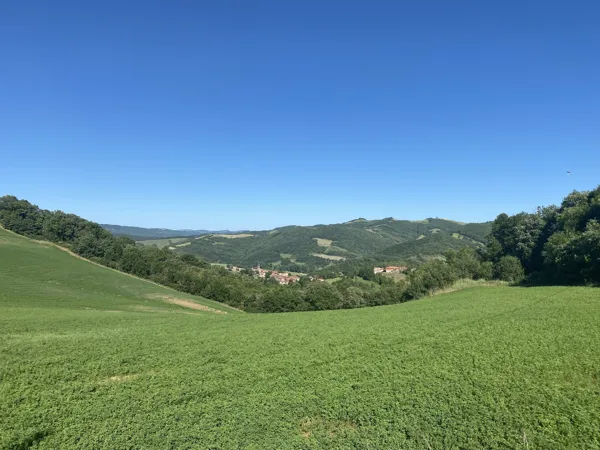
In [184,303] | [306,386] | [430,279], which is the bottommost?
[184,303]

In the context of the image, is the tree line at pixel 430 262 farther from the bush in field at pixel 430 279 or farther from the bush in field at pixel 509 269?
the bush in field at pixel 430 279

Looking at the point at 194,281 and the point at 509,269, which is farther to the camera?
the point at 194,281

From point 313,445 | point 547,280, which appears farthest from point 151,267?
point 313,445

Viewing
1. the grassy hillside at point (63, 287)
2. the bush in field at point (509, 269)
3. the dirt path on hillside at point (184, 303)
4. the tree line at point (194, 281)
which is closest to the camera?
the grassy hillside at point (63, 287)

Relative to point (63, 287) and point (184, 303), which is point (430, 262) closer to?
point (184, 303)

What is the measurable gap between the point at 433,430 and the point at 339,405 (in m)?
2.79

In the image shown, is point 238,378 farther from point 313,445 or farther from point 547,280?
point 547,280

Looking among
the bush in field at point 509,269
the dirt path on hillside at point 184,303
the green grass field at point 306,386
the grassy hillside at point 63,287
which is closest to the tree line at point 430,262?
the bush in field at point 509,269

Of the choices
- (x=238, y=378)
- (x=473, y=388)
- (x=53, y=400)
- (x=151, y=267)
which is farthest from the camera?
(x=151, y=267)

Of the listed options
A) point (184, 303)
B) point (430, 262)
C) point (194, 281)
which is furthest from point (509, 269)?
point (194, 281)

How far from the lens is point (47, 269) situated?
192ft

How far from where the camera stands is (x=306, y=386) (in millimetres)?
12453

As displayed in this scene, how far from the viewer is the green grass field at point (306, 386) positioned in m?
9.40

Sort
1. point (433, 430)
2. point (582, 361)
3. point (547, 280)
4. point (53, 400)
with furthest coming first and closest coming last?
point (547, 280) → point (582, 361) → point (53, 400) → point (433, 430)
